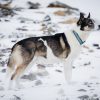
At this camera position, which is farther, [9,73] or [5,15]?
[5,15]

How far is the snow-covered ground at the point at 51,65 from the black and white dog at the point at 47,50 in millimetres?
368

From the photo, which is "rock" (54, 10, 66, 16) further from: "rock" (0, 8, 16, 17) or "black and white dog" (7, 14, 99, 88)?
"black and white dog" (7, 14, 99, 88)

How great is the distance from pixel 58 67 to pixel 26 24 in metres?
3.12

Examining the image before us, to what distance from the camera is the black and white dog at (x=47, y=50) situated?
716 cm

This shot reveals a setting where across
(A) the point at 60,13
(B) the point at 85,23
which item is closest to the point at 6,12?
(A) the point at 60,13

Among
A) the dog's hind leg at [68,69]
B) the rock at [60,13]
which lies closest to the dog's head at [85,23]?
the dog's hind leg at [68,69]

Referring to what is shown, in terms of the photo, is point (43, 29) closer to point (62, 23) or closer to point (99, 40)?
point (62, 23)

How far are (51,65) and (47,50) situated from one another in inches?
50.7

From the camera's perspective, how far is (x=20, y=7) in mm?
12734

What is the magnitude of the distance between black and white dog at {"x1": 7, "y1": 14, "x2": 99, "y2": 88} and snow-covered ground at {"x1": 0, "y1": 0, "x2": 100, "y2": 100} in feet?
1.21

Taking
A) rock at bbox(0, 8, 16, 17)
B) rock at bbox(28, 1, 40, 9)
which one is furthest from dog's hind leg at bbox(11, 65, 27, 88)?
rock at bbox(28, 1, 40, 9)

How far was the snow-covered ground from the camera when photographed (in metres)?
6.92

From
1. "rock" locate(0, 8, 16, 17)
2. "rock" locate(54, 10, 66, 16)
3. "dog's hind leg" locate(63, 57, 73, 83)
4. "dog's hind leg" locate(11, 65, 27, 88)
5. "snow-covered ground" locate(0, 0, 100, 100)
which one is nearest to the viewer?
"snow-covered ground" locate(0, 0, 100, 100)

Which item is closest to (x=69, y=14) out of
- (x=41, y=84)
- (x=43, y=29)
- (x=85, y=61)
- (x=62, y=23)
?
(x=62, y=23)
